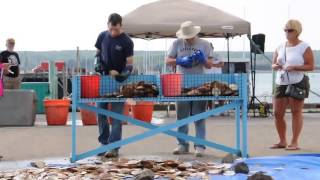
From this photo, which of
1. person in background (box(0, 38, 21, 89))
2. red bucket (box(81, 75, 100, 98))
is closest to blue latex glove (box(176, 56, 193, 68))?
red bucket (box(81, 75, 100, 98))

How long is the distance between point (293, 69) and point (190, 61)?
1.54m

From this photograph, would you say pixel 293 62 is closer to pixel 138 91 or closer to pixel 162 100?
pixel 162 100

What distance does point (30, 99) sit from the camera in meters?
14.1

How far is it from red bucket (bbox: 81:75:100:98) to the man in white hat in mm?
1351

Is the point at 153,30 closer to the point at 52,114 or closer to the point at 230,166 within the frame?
the point at 52,114

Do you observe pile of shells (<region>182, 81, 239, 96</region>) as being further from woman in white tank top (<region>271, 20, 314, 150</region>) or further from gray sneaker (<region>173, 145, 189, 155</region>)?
woman in white tank top (<region>271, 20, 314, 150</region>)

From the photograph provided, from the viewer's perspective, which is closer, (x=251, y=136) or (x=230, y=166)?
(x=230, y=166)

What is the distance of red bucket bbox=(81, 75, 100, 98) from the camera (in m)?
7.45

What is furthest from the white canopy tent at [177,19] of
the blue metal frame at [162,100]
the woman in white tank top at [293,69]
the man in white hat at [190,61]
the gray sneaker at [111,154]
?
the blue metal frame at [162,100]

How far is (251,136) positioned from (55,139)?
333cm

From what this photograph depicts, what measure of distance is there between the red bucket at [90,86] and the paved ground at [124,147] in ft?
4.25

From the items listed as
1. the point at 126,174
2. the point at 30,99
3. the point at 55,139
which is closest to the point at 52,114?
the point at 30,99

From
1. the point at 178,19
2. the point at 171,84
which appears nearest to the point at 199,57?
the point at 171,84

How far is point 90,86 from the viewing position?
748 cm
